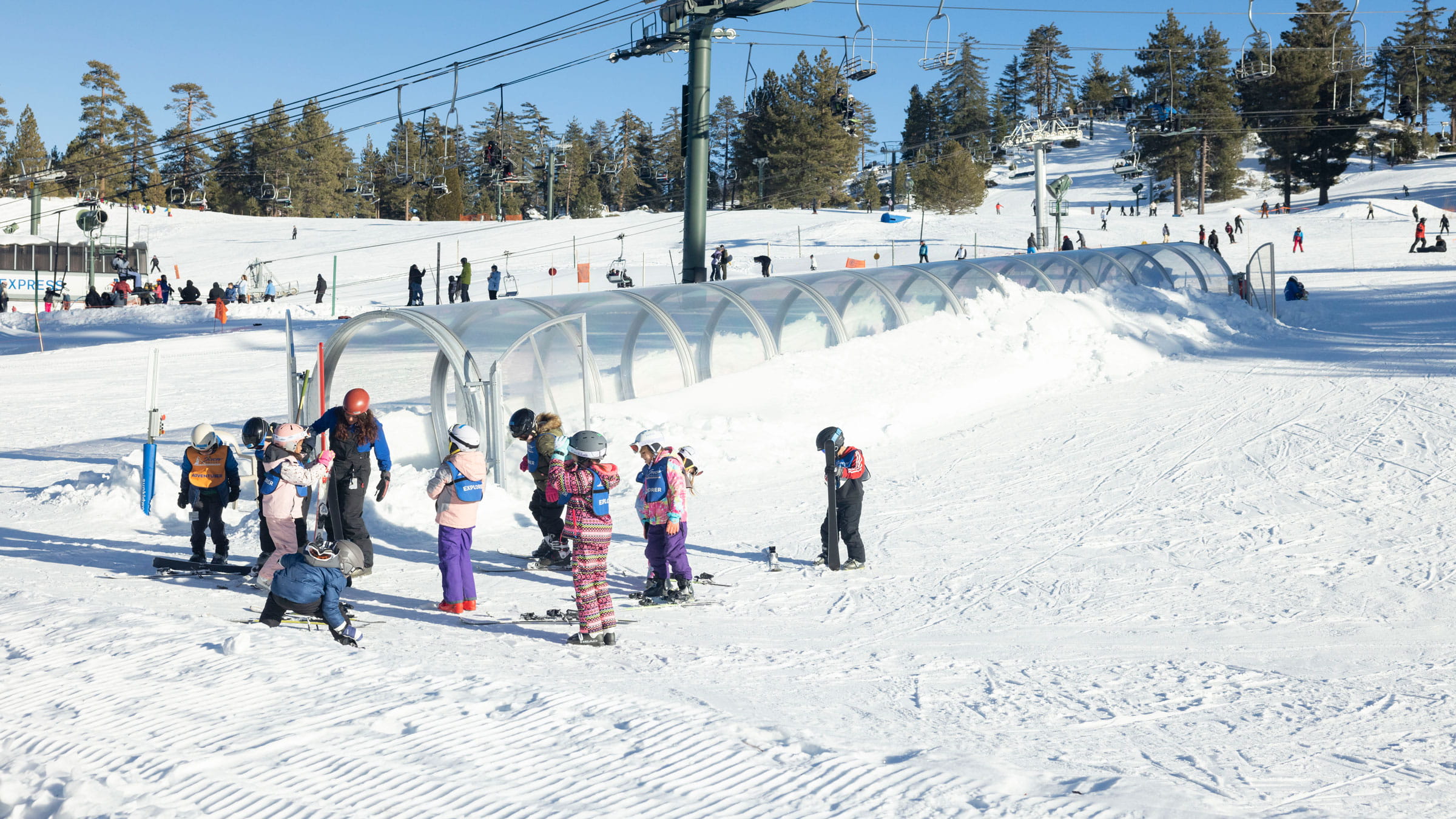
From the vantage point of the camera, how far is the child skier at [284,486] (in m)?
7.85

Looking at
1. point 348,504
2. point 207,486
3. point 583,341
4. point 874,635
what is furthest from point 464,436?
point 583,341

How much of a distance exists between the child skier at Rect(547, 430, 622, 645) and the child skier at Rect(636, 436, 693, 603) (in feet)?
2.93

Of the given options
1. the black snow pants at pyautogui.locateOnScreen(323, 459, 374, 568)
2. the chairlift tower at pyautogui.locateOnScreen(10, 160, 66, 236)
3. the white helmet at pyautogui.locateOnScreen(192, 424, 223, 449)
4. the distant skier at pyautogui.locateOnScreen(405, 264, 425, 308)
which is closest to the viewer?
the white helmet at pyautogui.locateOnScreen(192, 424, 223, 449)

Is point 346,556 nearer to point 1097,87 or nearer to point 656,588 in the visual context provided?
point 656,588

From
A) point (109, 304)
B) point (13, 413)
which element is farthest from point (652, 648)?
point (109, 304)

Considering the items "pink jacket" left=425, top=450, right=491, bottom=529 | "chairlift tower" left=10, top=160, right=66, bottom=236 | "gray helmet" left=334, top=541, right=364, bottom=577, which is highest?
"chairlift tower" left=10, top=160, right=66, bottom=236

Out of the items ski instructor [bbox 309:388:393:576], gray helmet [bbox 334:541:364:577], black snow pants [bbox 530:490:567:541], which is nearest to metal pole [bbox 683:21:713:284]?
black snow pants [bbox 530:490:567:541]

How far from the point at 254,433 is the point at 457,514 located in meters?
2.11

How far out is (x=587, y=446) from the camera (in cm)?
658

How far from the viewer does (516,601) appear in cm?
801

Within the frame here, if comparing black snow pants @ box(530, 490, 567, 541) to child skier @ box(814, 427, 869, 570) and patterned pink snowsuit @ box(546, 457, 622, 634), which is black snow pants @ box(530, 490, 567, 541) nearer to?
child skier @ box(814, 427, 869, 570)

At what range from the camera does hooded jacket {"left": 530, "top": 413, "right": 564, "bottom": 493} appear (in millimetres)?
8906

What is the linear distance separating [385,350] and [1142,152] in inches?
2959

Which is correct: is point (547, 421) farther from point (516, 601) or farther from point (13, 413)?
point (13, 413)
